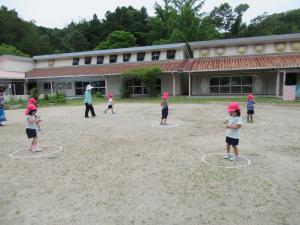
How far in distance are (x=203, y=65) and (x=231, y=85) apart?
11.8 ft

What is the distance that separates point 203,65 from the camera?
2631cm

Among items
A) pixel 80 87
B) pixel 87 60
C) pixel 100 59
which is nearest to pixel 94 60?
pixel 100 59

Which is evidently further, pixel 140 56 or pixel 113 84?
pixel 113 84

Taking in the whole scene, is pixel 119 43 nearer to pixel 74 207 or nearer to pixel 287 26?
pixel 287 26

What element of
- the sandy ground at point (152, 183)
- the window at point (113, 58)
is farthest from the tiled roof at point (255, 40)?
the sandy ground at point (152, 183)

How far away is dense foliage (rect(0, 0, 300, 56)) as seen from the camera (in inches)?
1769

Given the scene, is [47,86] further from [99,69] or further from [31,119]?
[31,119]

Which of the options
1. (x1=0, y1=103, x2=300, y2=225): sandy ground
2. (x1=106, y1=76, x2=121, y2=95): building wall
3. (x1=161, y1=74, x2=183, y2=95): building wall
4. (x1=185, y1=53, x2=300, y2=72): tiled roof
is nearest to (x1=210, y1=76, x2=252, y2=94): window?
(x1=185, y1=53, x2=300, y2=72): tiled roof

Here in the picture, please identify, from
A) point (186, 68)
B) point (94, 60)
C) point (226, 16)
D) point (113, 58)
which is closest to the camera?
point (186, 68)

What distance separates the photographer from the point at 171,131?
9883 mm

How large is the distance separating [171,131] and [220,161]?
3.82 m

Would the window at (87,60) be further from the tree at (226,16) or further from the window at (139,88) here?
the tree at (226,16)

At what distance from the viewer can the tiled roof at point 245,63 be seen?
→ 23.2 meters

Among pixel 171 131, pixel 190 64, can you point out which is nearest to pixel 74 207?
pixel 171 131
